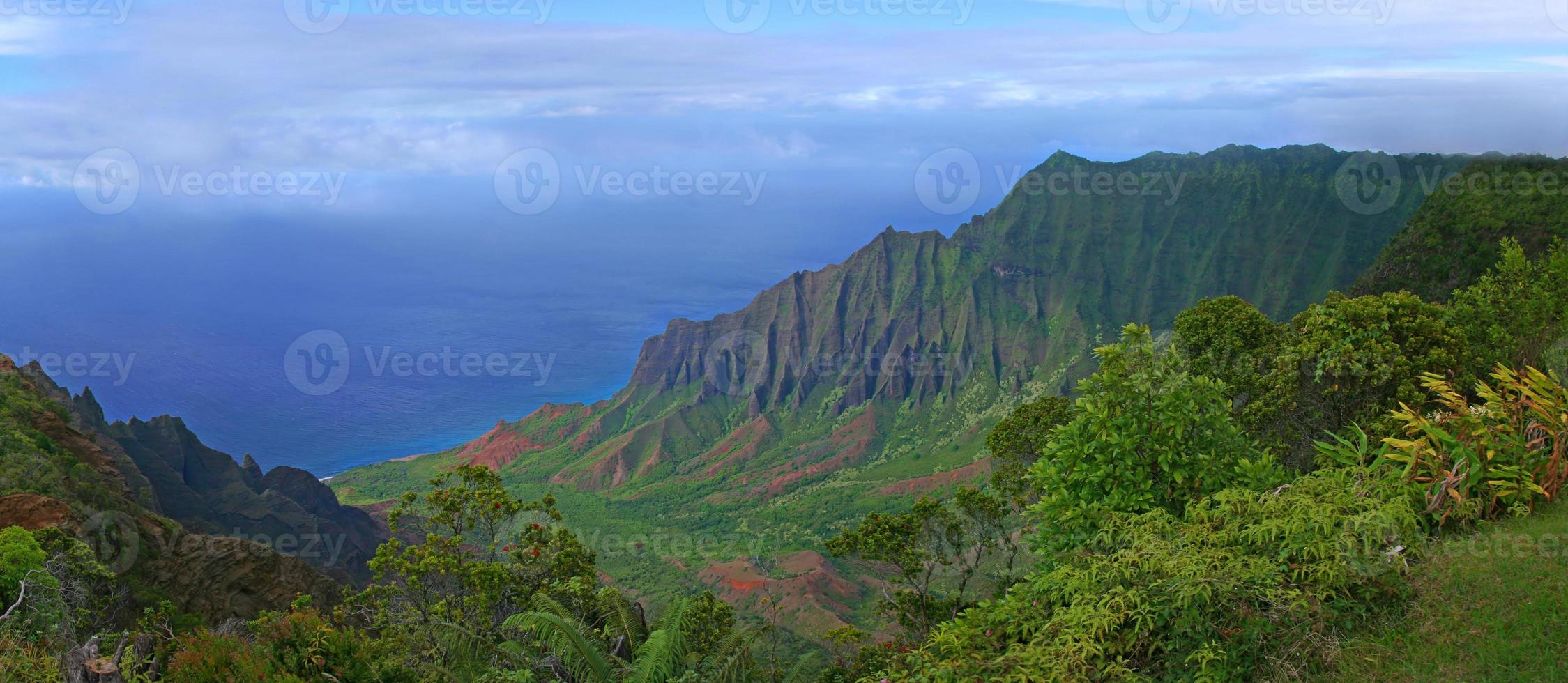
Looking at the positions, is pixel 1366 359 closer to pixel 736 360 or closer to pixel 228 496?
pixel 228 496

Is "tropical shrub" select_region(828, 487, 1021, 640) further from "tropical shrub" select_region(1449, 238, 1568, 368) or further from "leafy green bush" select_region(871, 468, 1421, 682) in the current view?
"tropical shrub" select_region(1449, 238, 1568, 368)

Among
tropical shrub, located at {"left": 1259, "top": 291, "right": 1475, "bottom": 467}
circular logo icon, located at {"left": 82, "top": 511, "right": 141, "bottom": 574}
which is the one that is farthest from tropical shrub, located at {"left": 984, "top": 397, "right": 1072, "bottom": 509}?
circular logo icon, located at {"left": 82, "top": 511, "right": 141, "bottom": 574}

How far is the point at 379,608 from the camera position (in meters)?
16.5

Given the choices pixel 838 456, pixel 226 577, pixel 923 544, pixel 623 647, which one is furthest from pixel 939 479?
pixel 623 647

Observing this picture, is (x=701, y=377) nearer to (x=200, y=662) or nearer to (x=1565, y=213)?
(x=1565, y=213)

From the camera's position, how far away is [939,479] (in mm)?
72938

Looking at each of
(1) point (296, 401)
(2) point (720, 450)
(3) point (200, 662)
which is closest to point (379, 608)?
(3) point (200, 662)

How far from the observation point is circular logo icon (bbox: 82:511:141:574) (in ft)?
65.1

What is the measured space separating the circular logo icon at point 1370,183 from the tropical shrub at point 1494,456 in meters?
105

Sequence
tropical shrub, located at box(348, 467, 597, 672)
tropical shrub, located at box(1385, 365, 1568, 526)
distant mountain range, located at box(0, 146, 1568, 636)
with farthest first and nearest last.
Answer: distant mountain range, located at box(0, 146, 1568, 636), tropical shrub, located at box(348, 467, 597, 672), tropical shrub, located at box(1385, 365, 1568, 526)

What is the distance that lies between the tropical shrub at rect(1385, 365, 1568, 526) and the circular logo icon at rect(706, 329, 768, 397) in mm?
101206

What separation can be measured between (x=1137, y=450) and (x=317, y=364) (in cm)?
19270

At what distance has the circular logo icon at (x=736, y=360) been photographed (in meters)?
111

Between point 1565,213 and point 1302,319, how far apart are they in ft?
126
